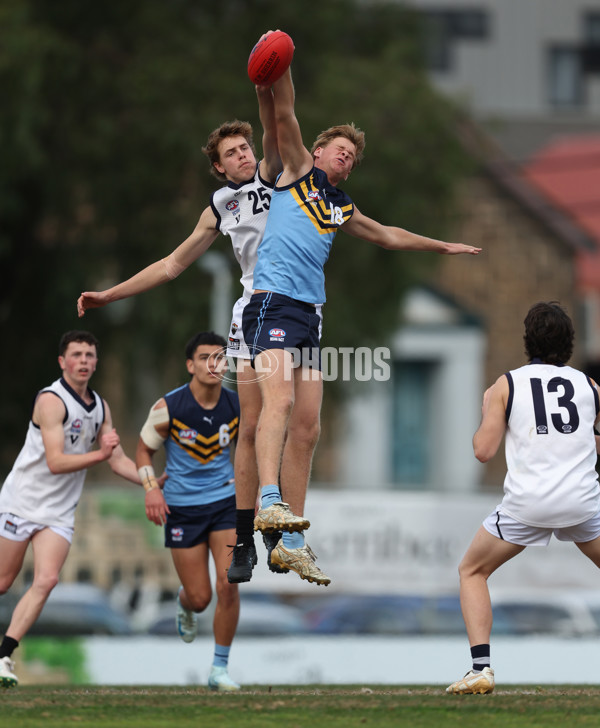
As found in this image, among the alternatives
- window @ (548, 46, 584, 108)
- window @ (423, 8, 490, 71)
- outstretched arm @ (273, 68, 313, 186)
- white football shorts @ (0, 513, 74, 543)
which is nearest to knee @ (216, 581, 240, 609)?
white football shorts @ (0, 513, 74, 543)

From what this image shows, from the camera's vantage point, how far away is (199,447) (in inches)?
400

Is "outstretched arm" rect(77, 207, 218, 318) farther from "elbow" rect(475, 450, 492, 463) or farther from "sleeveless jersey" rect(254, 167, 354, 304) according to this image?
"elbow" rect(475, 450, 492, 463)

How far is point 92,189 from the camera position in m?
20.6

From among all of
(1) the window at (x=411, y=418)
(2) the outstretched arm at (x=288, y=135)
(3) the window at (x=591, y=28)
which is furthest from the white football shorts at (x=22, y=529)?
(3) the window at (x=591, y=28)

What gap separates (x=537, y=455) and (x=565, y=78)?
38.0 m

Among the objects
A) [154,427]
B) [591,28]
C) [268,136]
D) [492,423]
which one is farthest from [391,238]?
[591,28]

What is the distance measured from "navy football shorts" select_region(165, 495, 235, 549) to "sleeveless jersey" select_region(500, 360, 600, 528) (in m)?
2.94

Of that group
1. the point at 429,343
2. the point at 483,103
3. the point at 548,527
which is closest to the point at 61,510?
the point at 548,527

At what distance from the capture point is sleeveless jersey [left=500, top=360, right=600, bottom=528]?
25.0 ft

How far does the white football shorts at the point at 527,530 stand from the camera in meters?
7.74

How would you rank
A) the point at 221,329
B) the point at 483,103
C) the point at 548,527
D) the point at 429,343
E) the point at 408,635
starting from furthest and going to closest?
the point at 483,103 → the point at 429,343 → the point at 221,329 → the point at 408,635 → the point at 548,527

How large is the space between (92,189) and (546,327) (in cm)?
1378

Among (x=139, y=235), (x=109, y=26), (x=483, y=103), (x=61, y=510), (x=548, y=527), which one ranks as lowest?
(x=548, y=527)

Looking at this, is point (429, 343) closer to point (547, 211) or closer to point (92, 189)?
point (547, 211)
